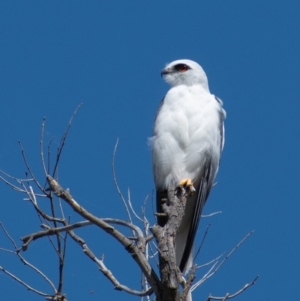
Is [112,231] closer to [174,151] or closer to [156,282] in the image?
[156,282]

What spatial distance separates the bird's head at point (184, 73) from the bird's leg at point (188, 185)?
4.14ft

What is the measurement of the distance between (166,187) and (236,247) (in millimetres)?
1458

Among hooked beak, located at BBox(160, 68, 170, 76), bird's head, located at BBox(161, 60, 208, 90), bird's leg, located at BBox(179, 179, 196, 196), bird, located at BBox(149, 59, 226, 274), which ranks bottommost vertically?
bird's leg, located at BBox(179, 179, 196, 196)

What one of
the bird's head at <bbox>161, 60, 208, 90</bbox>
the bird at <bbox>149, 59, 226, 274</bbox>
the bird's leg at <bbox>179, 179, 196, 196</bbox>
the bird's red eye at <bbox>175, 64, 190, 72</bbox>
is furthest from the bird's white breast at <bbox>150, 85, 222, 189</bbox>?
the bird's red eye at <bbox>175, 64, 190, 72</bbox>

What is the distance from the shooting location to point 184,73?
747cm

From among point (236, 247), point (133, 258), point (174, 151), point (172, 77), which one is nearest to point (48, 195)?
point (133, 258)

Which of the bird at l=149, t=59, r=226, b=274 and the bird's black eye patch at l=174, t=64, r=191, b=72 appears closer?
the bird at l=149, t=59, r=226, b=274

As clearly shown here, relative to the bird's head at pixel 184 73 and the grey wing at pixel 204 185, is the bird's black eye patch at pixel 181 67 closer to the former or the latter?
the bird's head at pixel 184 73

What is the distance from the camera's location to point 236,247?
18.3ft

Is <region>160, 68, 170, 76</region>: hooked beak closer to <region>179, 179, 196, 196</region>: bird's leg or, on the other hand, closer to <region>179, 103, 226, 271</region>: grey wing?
<region>179, 103, 226, 271</region>: grey wing

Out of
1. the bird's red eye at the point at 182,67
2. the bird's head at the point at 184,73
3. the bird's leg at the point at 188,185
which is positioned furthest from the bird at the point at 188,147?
the bird's red eye at the point at 182,67

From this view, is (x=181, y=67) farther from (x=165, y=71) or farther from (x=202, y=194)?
(x=202, y=194)

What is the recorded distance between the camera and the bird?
6.66 m

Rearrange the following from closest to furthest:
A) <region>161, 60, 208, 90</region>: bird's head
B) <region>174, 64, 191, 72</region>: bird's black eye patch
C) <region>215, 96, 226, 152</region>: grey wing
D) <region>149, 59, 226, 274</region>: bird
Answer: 1. <region>149, 59, 226, 274</region>: bird
2. <region>215, 96, 226, 152</region>: grey wing
3. <region>161, 60, 208, 90</region>: bird's head
4. <region>174, 64, 191, 72</region>: bird's black eye patch
